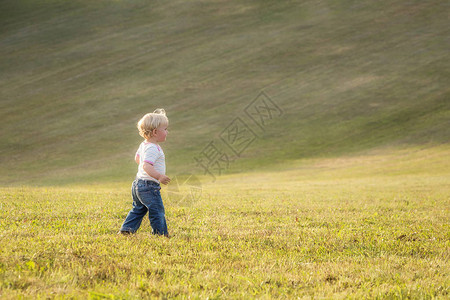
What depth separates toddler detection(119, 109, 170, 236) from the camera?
679 cm

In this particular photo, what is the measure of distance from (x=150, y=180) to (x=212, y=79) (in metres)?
60.3

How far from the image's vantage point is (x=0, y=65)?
69812mm

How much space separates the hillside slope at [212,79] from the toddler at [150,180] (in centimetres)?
3216

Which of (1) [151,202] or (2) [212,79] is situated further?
(2) [212,79]

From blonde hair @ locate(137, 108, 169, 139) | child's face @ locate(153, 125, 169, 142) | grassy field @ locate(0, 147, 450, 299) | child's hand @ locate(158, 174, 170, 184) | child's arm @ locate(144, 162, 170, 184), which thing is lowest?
grassy field @ locate(0, 147, 450, 299)

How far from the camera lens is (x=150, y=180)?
6.90 metres

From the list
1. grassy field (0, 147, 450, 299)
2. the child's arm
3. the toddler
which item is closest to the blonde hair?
the toddler

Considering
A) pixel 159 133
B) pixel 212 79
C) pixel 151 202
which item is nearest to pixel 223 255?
pixel 151 202

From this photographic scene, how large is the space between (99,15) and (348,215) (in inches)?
3340

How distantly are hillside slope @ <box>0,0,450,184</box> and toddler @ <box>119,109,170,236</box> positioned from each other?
1266 inches

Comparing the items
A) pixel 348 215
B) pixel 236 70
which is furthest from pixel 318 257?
pixel 236 70

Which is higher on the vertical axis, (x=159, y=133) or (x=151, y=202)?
(x=159, y=133)

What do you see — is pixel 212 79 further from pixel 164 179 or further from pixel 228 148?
pixel 164 179

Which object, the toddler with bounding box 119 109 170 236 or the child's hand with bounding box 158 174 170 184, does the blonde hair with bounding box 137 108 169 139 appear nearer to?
the toddler with bounding box 119 109 170 236
